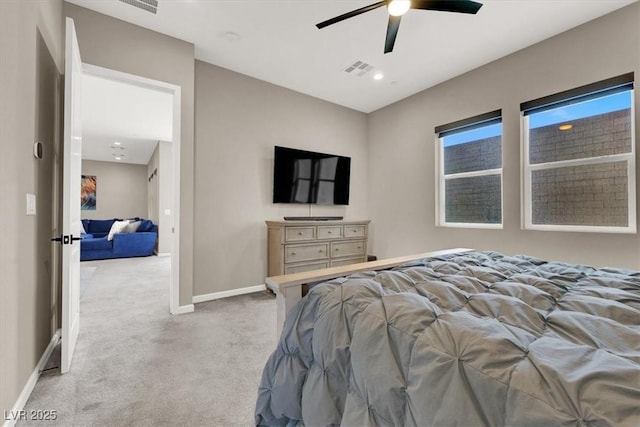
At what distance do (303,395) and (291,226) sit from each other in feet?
8.19

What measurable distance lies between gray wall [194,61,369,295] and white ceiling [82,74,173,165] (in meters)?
0.68

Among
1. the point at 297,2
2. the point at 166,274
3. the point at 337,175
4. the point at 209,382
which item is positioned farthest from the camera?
the point at 166,274

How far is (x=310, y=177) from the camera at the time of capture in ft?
14.0

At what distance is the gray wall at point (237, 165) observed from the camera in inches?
134

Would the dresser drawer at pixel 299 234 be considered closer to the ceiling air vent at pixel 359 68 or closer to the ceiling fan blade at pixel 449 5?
the ceiling air vent at pixel 359 68

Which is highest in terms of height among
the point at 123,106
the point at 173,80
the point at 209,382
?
the point at 123,106

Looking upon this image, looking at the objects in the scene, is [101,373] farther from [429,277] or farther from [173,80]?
[173,80]

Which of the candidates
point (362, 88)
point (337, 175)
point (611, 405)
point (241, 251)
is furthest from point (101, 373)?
point (362, 88)

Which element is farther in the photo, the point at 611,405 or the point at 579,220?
the point at 579,220

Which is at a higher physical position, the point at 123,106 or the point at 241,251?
the point at 123,106

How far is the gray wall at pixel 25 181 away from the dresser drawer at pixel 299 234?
2.16 metres

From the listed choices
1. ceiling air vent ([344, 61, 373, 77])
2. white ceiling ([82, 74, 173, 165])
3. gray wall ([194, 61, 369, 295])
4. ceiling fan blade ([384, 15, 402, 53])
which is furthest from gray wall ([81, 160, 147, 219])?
ceiling fan blade ([384, 15, 402, 53])

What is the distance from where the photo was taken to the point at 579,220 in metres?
2.79

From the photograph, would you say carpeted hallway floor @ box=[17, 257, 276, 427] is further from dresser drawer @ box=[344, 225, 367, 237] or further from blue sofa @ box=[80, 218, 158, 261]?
blue sofa @ box=[80, 218, 158, 261]
